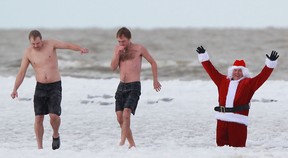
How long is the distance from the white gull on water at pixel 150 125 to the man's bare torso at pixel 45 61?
3.04 feet

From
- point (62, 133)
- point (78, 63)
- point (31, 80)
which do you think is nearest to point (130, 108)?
point (62, 133)

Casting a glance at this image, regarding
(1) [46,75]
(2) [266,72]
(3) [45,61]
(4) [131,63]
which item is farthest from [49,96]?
(2) [266,72]

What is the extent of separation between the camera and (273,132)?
10758 mm

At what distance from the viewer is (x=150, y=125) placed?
11.6 meters

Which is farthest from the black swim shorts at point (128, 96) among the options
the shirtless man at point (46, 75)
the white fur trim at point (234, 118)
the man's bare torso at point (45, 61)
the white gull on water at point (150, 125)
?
the white fur trim at point (234, 118)

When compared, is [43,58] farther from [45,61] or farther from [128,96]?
[128,96]

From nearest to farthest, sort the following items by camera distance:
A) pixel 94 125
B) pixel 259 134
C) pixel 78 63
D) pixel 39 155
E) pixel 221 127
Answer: pixel 39 155 < pixel 221 127 < pixel 259 134 < pixel 94 125 < pixel 78 63

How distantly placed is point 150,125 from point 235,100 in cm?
349

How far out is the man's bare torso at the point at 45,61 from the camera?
873cm

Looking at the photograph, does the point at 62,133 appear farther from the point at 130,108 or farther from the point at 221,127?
the point at 221,127

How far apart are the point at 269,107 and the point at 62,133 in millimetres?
4775

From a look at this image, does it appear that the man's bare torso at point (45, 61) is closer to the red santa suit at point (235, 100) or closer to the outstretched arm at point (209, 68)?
the outstretched arm at point (209, 68)

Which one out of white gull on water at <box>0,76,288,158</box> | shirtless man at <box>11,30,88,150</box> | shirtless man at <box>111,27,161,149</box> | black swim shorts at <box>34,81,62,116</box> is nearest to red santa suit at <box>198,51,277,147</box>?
white gull on water at <box>0,76,288,158</box>

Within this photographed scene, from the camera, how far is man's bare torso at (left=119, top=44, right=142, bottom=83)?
28.8ft
